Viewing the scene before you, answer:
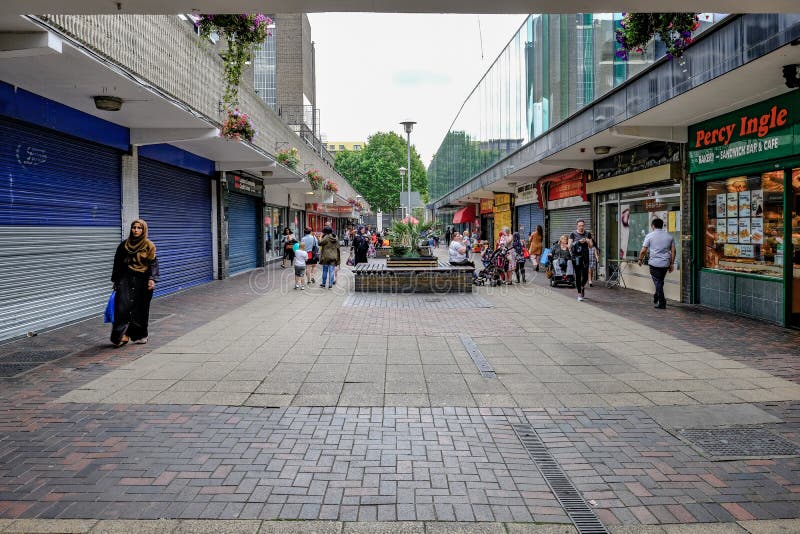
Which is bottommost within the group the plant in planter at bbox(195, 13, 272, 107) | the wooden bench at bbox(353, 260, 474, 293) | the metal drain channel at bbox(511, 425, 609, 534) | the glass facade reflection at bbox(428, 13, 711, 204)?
the metal drain channel at bbox(511, 425, 609, 534)

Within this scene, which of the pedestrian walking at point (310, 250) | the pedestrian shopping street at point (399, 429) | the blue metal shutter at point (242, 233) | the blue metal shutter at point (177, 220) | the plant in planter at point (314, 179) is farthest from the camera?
the plant in planter at point (314, 179)

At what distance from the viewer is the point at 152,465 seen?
385 centimetres

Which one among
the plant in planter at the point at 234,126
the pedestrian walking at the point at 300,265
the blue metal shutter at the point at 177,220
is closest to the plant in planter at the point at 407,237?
the pedestrian walking at the point at 300,265

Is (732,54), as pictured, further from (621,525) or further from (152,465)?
(152,465)

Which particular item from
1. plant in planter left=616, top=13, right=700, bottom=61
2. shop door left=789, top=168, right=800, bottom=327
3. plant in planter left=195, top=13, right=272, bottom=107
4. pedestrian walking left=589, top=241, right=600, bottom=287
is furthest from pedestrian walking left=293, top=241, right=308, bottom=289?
shop door left=789, top=168, right=800, bottom=327

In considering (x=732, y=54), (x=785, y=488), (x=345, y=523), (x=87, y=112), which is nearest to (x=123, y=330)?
(x=87, y=112)

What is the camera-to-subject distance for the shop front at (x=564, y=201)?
1855cm

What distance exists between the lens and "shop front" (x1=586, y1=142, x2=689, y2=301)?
1258 centimetres

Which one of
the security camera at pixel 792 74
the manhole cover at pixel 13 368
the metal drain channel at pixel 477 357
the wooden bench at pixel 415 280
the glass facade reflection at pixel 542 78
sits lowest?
the metal drain channel at pixel 477 357

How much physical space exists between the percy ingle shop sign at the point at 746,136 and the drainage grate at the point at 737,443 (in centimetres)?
579

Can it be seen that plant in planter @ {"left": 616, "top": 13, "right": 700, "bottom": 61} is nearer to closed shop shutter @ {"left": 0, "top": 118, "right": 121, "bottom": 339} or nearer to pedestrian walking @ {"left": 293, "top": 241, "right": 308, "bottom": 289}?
closed shop shutter @ {"left": 0, "top": 118, "right": 121, "bottom": 339}

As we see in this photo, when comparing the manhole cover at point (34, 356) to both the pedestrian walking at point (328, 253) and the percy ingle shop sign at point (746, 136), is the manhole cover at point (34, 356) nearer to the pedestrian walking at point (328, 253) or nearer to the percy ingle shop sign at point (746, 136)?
the pedestrian walking at point (328, 253)

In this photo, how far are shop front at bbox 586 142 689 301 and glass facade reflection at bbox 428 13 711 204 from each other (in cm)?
190

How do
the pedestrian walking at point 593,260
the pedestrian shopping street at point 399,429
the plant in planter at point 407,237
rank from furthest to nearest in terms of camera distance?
the plant in planter at point 407,237, the pedestrian walking at point 593,260, the pedestrian shopping street at point 399,429
